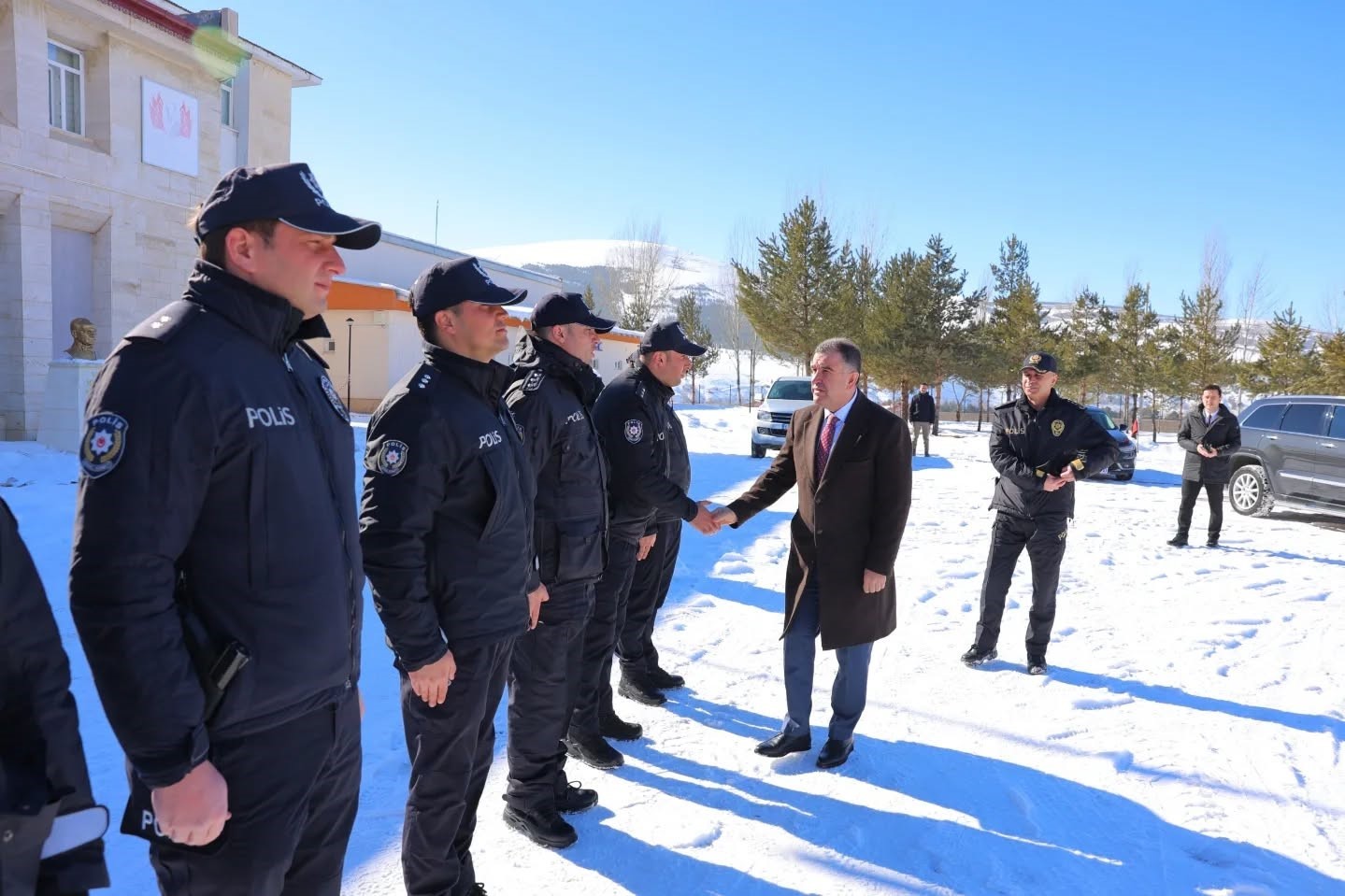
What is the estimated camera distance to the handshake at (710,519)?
4.45 metres

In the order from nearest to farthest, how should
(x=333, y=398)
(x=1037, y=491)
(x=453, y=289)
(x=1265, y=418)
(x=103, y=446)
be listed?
1. (x=103, y=446)
2. (x=333, y=398)
3. (x=453, y=289)
4. (x=1037, y=491)
5. (x=1265, y=418)

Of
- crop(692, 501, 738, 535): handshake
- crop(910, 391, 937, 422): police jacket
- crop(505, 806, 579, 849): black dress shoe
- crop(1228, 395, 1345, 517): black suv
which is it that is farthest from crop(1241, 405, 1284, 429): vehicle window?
crop(505, 806, 579, 849): black dress shoe

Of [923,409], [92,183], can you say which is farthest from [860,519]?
[923,409]

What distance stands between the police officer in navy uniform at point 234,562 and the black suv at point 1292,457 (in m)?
13.4

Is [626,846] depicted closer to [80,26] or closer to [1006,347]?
[80,26]

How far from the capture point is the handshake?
4.45 metres

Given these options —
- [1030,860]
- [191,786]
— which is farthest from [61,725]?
[1030,860]

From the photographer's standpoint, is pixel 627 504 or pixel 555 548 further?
pixel 627 504

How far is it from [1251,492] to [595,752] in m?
12.4

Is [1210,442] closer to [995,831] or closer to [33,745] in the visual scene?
[995,831]

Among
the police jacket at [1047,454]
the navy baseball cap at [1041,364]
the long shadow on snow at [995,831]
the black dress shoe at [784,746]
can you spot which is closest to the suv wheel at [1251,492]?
the police jacket at [1047,454]

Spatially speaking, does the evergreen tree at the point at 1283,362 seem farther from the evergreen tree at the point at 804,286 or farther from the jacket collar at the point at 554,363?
the jacket collar at the point at 554,363

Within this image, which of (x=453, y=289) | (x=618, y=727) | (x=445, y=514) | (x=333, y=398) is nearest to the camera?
(x=333, y=398)

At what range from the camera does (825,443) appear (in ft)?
13.5
